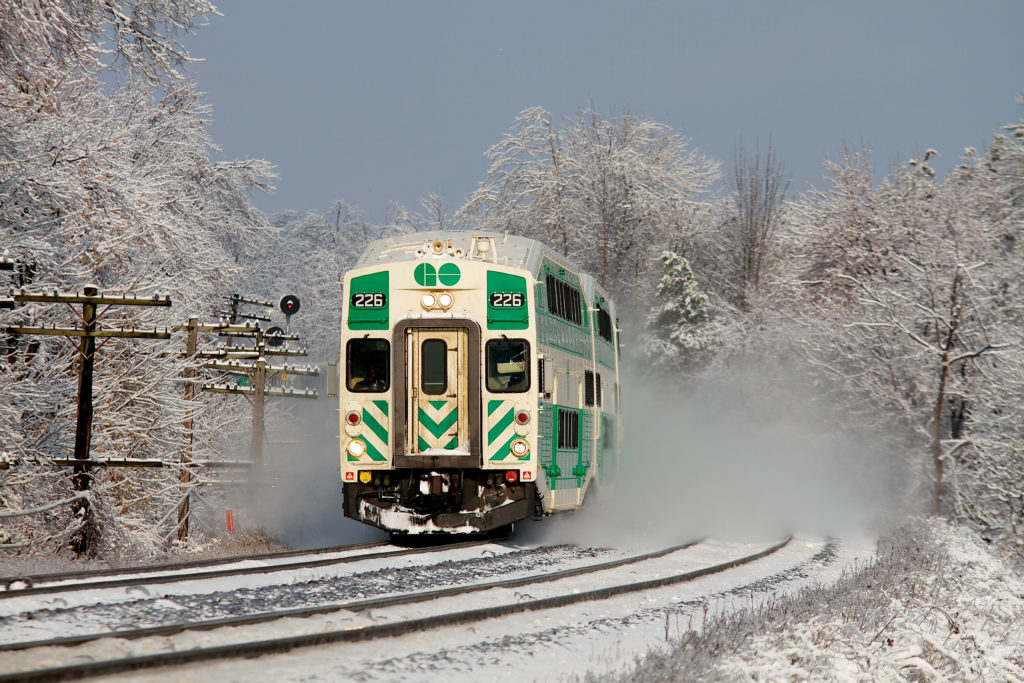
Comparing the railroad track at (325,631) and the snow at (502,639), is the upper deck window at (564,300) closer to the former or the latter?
the snow at (502,639)

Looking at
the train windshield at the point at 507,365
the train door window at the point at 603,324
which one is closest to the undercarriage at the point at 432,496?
the train windshield at the point at 507,365

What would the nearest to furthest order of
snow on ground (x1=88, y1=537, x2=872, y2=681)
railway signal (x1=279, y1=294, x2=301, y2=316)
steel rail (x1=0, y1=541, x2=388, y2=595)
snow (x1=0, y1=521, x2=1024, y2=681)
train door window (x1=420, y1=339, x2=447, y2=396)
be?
snow on ground (x1=88, y1=537, x2=872, y2=681)
snow (x1=0, y1=521, x2=1024, y2=681)
steel rail (x1=0, y1=541, x2=388, y2=595)
train door window (x1=420, y1=339, x2=447, y2=396)
railway signal (x1=279, y1=294, x2=301, y2=316)

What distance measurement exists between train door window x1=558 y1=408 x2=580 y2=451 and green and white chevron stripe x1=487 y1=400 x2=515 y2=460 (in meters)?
1.52

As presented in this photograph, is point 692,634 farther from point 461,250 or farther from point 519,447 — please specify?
point 461,250

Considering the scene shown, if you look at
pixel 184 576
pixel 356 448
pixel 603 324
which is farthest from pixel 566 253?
pixel 184 576

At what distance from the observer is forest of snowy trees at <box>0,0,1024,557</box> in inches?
586

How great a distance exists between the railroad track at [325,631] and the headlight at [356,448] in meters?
3.56

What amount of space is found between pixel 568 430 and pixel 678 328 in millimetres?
28993

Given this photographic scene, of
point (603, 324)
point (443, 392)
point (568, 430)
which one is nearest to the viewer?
point (443, 392)

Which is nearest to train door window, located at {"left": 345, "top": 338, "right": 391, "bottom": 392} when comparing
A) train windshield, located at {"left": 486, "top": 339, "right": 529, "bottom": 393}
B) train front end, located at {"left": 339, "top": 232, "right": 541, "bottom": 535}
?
train front end, located at {"left": 339, "top": 232, "right": 541, "bottom": 535}

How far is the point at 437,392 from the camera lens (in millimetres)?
13688

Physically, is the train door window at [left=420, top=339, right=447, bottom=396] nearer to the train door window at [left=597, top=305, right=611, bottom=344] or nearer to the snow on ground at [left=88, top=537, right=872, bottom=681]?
the snow on ground at [left=88, top=537, right=872, bottom=681]

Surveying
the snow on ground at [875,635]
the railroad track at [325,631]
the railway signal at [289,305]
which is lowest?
the snow on ground at [875,635]

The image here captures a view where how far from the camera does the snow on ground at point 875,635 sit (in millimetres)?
7422
